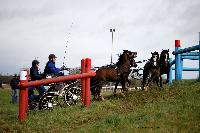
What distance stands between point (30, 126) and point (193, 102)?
13.3 ft

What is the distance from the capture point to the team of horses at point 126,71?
1370cm

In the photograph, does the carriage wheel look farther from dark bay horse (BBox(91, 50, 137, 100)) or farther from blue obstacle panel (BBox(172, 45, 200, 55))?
blue obstacle panel (BBox(172, 45, 200, 55))

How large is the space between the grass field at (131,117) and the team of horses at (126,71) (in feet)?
8.97

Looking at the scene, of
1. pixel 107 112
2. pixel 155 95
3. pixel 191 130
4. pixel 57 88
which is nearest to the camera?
pixel 191 130

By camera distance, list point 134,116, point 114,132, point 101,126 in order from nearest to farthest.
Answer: point 114,132 < point 101,126 < point 134,116

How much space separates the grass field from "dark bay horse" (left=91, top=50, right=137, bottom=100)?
2.61 meters

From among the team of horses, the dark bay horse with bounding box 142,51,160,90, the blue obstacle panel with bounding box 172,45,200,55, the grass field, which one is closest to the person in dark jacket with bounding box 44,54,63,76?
the team of horses

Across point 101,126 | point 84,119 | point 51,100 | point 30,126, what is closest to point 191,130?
point 101,126

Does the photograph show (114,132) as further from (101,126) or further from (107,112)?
(107,112)

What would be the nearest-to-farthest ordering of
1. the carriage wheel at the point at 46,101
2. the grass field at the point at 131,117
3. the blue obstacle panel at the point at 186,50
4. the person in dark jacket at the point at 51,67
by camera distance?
1. the grass field at the point at 131,117
2. the carriage wheel at the point at 46,101
3. the blue obstacle panel at the point at 186,50
4. the person in dark jacket at the point at 51,67

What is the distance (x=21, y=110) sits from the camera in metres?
9.47

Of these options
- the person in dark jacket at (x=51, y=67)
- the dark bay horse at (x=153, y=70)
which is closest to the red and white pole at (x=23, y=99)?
the person in dark jacket at (x=51, y=67)

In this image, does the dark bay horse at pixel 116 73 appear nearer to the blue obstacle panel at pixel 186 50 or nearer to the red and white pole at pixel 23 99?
the blue obstacle panel at pixel 186 50

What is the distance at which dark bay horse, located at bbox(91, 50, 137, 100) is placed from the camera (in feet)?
44.6
